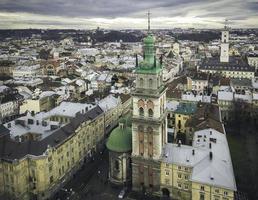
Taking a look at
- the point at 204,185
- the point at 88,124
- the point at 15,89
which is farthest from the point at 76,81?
the point at 204,185

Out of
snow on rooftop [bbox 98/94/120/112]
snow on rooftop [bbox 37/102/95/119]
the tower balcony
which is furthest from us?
snow on rooftop [bbox 98/94/120/112]

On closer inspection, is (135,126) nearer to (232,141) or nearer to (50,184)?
(50,184)

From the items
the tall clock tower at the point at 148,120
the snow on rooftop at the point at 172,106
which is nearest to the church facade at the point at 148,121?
the tall clock tower at the point at 148,120

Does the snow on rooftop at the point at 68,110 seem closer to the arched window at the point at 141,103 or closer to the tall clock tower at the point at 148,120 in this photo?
the tall clock tower at the point at 148,120

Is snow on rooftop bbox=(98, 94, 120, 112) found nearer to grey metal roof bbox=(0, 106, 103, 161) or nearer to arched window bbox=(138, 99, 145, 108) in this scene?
grey metal roof bbox=(0, 106, 103, 161)

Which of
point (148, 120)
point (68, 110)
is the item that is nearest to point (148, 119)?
point (148, 120)

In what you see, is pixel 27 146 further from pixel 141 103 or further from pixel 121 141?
pixel 141 103

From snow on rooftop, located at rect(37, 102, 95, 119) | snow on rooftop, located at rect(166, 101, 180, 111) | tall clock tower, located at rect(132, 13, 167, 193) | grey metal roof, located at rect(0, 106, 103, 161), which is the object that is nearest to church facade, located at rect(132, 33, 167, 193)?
tall clock tower, located at rect(132, 13, 167, 193)
